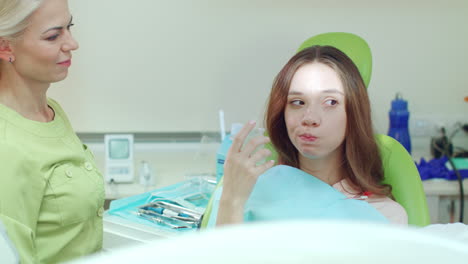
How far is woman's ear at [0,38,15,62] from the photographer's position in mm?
1259

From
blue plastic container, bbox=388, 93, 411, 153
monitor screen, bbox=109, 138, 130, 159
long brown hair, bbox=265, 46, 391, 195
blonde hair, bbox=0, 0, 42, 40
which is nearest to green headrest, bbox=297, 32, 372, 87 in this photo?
long brown hair, bbox=265, 46, 391, 195

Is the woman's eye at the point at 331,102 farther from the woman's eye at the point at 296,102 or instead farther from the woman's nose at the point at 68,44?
the woman's nose at the point at 68,44

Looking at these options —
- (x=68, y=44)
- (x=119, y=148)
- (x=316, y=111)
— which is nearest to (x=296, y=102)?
(x=316, y=111)

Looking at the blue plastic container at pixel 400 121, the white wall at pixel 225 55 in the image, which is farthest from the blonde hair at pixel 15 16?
the blue plastic container at pixel 400 121

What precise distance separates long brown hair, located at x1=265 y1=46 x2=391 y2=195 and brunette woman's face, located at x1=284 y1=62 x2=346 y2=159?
0.02 meters

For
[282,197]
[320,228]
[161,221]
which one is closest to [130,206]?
[161,221]

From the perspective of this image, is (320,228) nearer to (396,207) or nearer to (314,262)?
(314,262)

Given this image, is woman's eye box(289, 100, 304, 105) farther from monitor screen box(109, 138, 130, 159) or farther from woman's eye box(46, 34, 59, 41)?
monitor screen box(109, 138, 130, 159)

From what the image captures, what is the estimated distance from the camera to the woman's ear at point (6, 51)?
1259 millimetres

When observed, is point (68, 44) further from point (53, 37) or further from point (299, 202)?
point (299, 202)

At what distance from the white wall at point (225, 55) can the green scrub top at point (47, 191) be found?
1181mm

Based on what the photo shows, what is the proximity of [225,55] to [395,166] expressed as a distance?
124 cm

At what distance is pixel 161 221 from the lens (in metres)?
1.82

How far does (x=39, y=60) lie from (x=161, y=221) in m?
0.75
